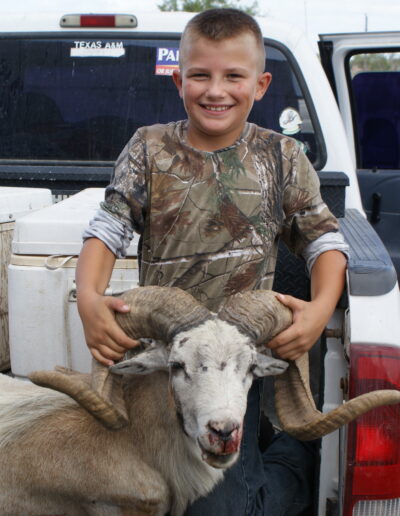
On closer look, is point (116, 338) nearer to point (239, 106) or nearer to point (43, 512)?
point (43, 512)

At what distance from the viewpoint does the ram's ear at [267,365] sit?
8.50 ft

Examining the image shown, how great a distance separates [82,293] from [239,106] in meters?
0.86

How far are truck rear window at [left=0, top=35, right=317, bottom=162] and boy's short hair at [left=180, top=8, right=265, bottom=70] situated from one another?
1.54 meters

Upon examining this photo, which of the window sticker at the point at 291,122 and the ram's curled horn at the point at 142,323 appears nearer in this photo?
the ram's curled horn at the point at 142,323

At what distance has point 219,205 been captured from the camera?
274 cm

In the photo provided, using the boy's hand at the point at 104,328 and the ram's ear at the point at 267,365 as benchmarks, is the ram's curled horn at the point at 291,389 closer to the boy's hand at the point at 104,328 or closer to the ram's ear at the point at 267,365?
the ram's ear at the point at 267,365

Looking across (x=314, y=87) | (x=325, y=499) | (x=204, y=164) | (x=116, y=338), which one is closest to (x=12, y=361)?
(x=116, y=338)

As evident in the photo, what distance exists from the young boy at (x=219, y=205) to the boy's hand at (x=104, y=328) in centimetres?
7

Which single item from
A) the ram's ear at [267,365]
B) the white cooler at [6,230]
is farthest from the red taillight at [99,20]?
the ram's ear at [267,365]

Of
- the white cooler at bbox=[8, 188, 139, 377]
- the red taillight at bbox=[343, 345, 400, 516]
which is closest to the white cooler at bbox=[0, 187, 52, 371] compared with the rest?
the white cooler at bbox=[8, 188, 139, 377]

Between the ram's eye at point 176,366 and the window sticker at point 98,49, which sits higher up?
the window sticker at point 98,49

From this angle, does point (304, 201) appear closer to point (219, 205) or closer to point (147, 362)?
point (219, 205)

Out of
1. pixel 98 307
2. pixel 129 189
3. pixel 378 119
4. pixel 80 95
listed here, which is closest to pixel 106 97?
pixel 80 95

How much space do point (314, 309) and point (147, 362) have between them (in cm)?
59
